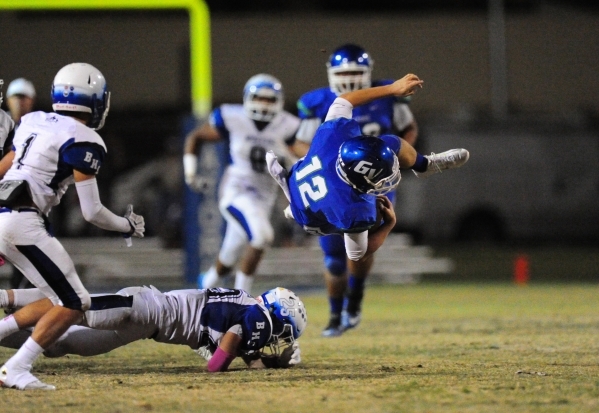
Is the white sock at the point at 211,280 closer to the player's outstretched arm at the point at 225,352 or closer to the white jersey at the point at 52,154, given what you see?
the player's outstretched arm at the point at 225,352

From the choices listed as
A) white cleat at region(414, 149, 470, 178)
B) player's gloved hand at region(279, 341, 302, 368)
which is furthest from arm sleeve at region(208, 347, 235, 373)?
white cleat at region(414, 149, 470, 178)

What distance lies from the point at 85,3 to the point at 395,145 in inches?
250

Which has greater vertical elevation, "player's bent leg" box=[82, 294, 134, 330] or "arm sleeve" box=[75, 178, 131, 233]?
"arm sleeve" box=[75, 178, 131, 233]

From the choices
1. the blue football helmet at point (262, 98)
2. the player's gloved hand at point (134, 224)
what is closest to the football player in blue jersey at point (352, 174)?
the player's gloved hand at point (134, 224)

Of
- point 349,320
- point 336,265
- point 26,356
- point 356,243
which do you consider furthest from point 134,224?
point 349,320

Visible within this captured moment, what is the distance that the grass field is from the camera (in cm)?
422

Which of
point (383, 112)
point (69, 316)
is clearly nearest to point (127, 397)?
point (69, 316)

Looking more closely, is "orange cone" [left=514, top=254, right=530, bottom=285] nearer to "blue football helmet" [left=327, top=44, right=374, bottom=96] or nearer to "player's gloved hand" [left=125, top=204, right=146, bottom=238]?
"blue football helmet" [left=327, top=44, right=374, bottom=96]

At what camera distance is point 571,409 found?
4.07 m

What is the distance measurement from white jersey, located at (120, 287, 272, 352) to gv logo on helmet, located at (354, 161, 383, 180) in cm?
86

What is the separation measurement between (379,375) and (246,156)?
12.5 feet

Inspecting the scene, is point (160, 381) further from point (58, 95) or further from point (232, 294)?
point (58, 95)

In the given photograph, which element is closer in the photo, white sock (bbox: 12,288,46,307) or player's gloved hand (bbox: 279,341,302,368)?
white sock (bbox: 12,288,46,307)

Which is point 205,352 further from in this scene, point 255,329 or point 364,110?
point 364,110
